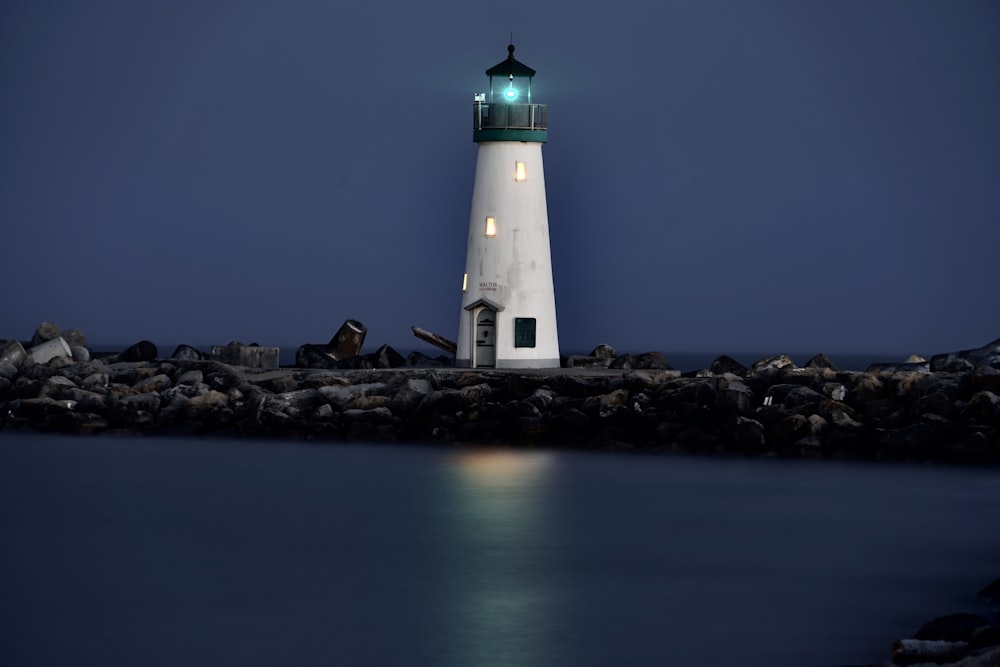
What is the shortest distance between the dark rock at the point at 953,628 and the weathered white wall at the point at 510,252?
46.4ft

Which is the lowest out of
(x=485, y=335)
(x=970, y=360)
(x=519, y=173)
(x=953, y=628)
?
(x=953, y=628)

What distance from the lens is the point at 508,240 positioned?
24.0 meters

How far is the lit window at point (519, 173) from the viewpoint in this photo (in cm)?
2409

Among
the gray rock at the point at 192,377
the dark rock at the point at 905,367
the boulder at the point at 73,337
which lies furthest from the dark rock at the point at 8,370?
the dark rock at the point at 905,367

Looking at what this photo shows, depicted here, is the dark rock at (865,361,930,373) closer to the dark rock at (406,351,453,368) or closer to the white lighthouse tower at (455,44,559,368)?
the white lighthouse tower at (455,44,559,368)

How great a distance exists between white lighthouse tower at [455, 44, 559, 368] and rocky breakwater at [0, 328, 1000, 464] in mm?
914

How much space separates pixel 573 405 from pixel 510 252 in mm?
3104

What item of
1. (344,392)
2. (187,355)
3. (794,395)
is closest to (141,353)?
(187,355)

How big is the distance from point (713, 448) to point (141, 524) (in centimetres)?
738

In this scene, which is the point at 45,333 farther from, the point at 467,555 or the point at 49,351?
the point at 467,555

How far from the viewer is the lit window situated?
24.1m

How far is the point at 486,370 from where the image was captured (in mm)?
23297

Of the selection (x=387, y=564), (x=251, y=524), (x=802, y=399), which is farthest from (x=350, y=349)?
(x=387, y=564)

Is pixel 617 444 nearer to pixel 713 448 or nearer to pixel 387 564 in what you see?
pixel 713 448
